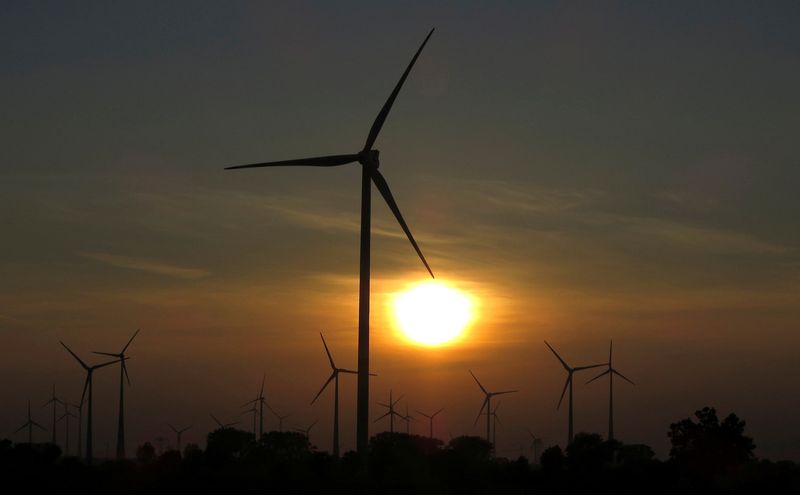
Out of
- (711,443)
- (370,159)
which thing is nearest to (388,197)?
(370,159)

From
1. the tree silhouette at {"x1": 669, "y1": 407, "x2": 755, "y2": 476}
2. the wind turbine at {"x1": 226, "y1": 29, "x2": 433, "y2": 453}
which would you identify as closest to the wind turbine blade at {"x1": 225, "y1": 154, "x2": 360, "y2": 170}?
the wind turbine at {"x1": 226, "y1": 29, "x2": 433, "y2": 453}

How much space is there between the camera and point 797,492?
153000mm

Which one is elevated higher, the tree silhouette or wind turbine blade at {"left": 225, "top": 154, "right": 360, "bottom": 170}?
wind turbine blade at {"left": 225, "top": 154, "right": 360, "bottom": 170}

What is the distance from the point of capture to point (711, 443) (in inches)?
7638

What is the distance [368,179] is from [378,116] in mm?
8278

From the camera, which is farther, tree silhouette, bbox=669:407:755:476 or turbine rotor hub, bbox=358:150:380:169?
tree silhouette, bbox=669:407:755:476

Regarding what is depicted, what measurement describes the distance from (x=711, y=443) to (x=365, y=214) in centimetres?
10277

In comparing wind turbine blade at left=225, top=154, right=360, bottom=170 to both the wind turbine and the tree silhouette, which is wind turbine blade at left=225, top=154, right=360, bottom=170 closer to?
the wind turbine

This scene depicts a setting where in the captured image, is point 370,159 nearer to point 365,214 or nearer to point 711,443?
point 365,214

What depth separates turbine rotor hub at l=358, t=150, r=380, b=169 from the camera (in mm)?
117787

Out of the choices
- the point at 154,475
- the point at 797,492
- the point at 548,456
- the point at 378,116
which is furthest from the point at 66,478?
the point at 797,492

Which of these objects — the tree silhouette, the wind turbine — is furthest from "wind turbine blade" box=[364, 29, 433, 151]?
the tree silhouette

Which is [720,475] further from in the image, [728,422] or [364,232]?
[364,232]

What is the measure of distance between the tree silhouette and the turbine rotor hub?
94450 mm
